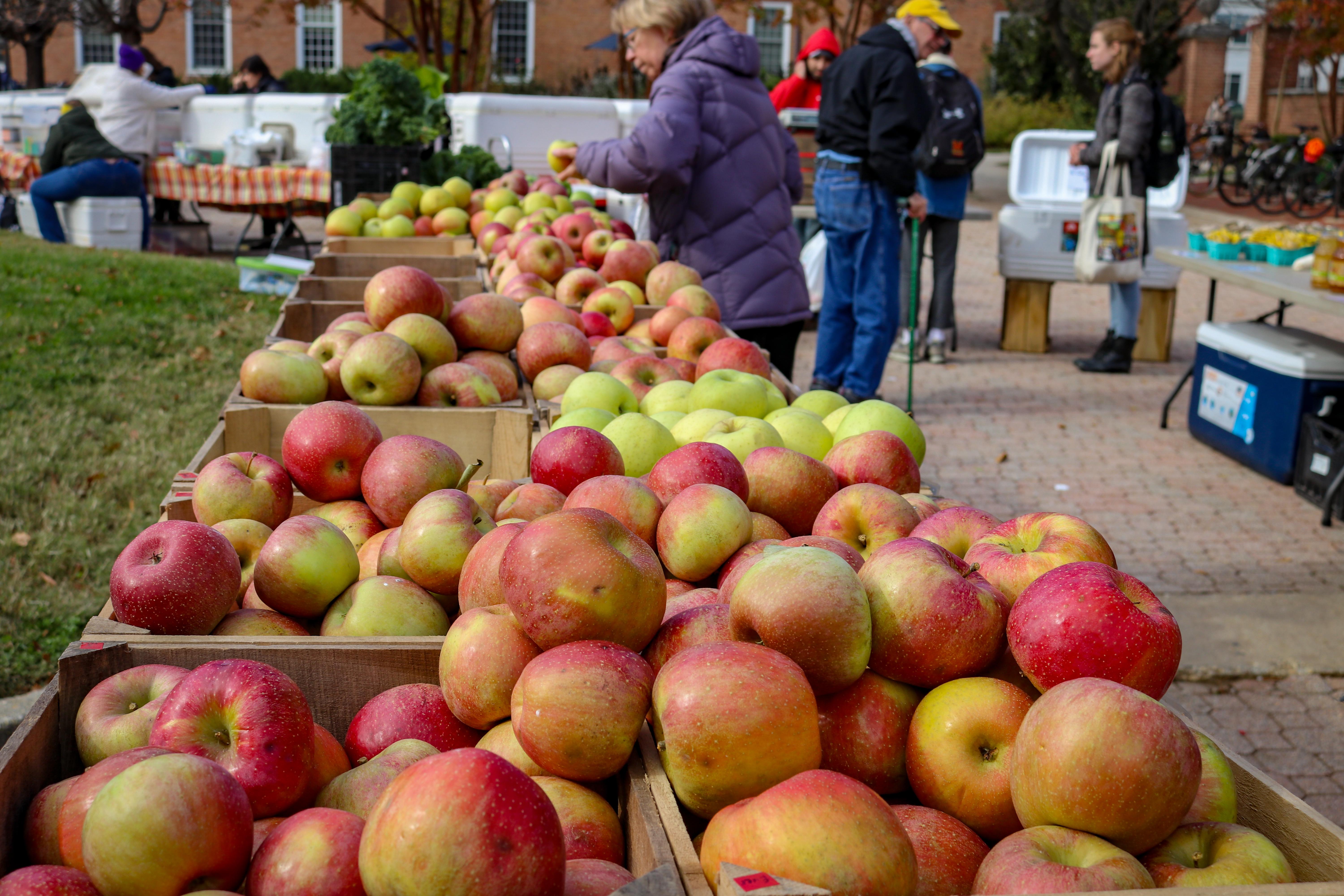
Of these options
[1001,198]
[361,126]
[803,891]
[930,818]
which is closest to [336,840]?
[803,891]

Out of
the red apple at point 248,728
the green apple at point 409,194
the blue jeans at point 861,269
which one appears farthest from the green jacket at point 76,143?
the red apple at point 248,728

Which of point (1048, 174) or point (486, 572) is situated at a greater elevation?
point (1048, 174)

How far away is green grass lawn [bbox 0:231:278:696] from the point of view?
14.0ft

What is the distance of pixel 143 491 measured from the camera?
5.35m

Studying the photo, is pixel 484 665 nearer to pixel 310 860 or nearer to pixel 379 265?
pixel 310 860

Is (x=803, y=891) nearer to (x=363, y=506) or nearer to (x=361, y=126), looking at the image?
(x=363, y=506)

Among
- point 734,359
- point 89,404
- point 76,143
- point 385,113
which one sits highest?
point 385,113

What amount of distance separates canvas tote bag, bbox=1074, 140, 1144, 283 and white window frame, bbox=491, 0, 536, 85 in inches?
1144

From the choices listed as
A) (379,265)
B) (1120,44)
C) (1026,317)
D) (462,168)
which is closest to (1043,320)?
(1026,317)

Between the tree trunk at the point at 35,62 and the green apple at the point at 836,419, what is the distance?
28.7 meters

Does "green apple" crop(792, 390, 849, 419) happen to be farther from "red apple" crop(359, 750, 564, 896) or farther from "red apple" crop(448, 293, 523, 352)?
"red apple" crop(359, 750, 564, 896)

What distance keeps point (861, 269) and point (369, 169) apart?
3.47 meters

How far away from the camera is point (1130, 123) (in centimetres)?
778

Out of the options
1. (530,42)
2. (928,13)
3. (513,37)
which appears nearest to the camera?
(928,13)
